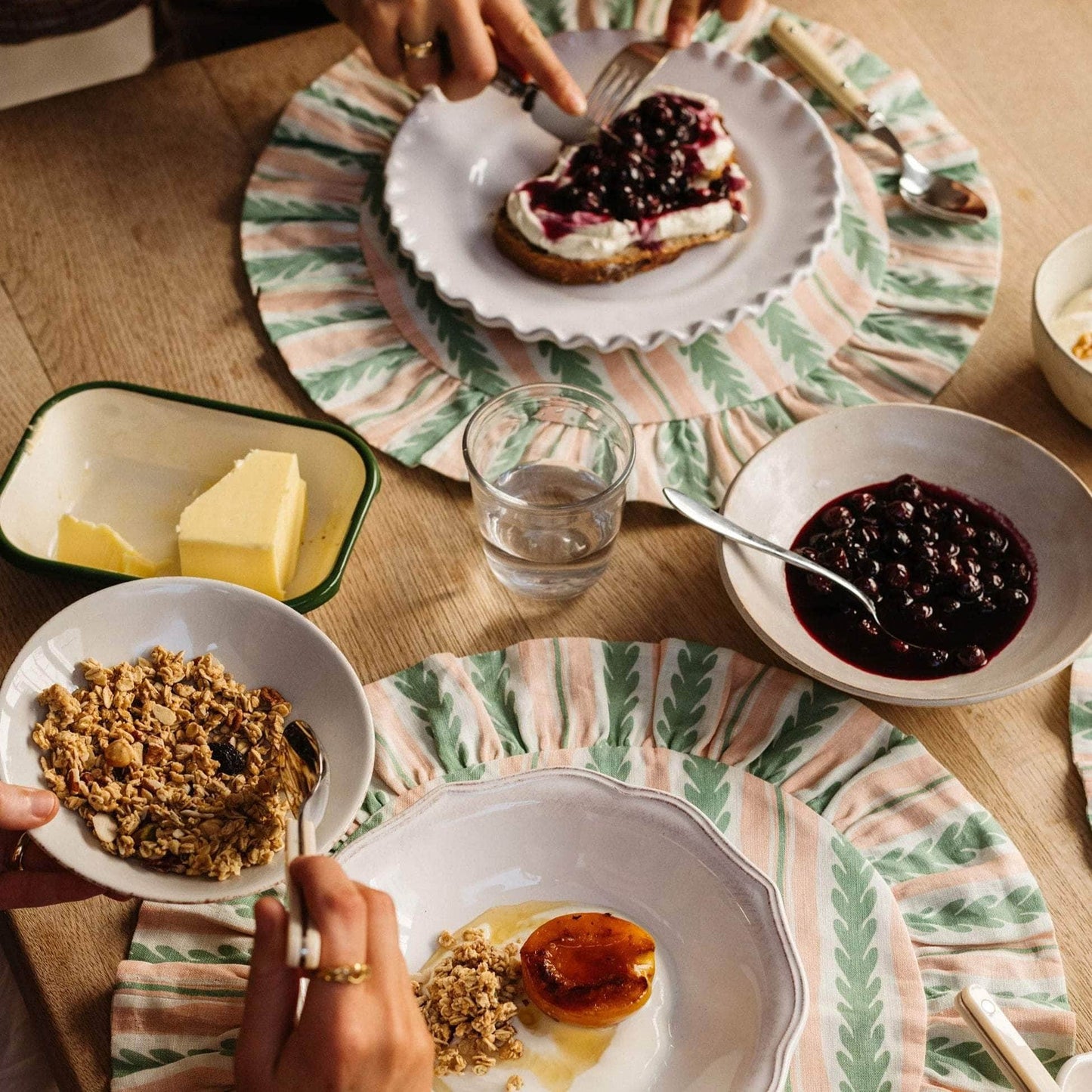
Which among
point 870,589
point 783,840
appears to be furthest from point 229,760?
point 870,589

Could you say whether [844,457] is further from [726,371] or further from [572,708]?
[572,708]

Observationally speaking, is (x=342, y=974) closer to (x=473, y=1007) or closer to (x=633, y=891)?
(x=473, y=1007)

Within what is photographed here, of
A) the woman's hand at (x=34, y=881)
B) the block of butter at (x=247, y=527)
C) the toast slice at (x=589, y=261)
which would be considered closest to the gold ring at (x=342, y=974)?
the woman's hand at (x=34, y=881)

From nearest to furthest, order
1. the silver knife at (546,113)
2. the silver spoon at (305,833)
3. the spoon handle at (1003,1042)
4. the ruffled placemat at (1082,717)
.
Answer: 1. the silver spoon at (305,833)
2. the spoon handle at (1003,1042)
3. the ruffled placemat at (1082,717)
4. the silver knife at (546,113)

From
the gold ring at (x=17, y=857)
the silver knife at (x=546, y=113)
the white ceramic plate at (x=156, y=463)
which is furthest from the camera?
the silver knife at (x=546, y=113)

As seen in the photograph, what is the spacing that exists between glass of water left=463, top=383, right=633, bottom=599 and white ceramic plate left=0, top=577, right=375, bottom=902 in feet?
0.77

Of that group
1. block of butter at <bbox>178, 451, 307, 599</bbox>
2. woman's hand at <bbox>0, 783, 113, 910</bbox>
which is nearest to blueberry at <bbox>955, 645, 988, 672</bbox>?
block of butter at <bbox>178, 451, 307, 599</bbox>

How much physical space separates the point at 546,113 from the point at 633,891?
1.04 meters

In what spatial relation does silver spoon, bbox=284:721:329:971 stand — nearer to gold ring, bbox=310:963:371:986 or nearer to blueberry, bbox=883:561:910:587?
gold ring, bbox=310:963:371:986

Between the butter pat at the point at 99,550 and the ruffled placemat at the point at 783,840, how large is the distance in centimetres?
29

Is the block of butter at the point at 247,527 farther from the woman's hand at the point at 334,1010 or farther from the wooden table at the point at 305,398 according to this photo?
the woman's hand at the point at 334,1010

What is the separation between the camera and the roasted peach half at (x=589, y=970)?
0.89 meters

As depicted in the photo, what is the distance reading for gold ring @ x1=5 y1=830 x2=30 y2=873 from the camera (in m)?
0.98

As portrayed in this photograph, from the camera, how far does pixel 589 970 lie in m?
0.90
